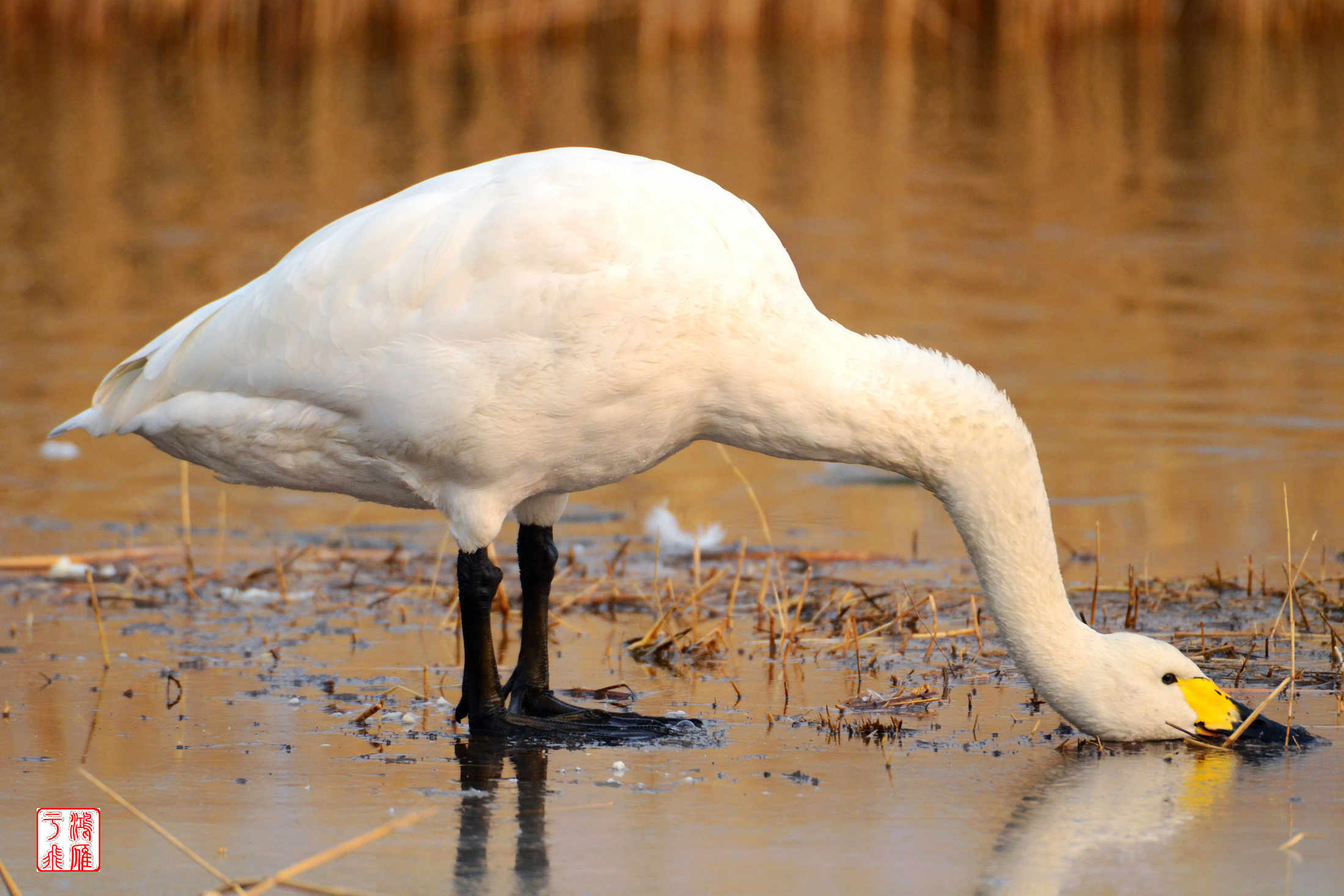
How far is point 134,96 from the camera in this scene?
23.4m

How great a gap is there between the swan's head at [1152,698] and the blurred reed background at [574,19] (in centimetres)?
2059

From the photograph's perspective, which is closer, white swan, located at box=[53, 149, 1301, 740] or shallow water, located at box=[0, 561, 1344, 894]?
shallow water, located at box=[0, 561, 1344, 894]

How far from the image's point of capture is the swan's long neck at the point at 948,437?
5.28 metres

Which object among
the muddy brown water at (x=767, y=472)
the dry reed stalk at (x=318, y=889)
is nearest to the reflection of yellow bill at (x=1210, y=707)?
the muddy brown water at (x=767, y=472)

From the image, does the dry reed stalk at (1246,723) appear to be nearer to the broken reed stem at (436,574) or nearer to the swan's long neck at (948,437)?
the swan's long neck at (948,437)

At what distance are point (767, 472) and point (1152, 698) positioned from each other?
14.5ft

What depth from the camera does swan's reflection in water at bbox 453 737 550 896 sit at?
4.20m

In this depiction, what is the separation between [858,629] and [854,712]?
1.07 m

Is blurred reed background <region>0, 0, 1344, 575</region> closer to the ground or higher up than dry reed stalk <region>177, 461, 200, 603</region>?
higher up

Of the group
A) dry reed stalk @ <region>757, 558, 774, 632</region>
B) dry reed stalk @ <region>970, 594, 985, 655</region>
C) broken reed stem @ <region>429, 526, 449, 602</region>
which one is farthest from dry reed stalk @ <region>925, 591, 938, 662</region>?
broken reed stem @ <region>429, 526, 449, 602</region>

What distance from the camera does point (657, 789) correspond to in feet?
16.0

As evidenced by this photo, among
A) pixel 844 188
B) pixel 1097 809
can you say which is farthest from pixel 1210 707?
pixel 844 188

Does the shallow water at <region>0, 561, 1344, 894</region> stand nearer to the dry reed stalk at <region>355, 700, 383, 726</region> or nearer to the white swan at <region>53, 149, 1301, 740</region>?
the dry reed stalk at <region>355, 700, 383, 726</region>

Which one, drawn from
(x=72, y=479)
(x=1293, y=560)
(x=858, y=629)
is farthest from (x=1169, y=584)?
(x=72, y=479)
